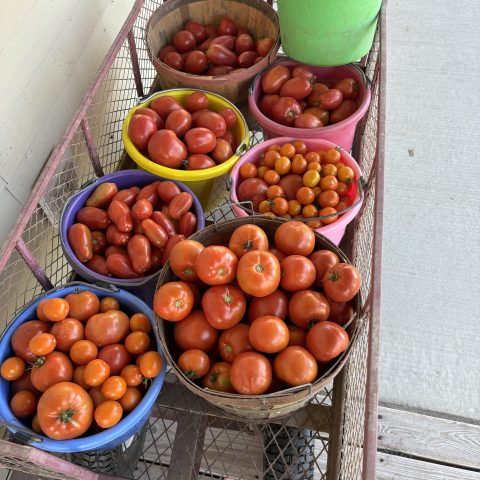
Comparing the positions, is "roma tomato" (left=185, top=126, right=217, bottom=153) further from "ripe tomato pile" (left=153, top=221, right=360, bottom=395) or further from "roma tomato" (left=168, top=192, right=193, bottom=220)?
"ripe tomato pile" (left=153, top=221, right=360, bottom=395)

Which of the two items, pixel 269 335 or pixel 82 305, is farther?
pixel 82 305

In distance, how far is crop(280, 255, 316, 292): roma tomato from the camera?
100 cm

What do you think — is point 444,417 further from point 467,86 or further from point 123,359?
point 467,86

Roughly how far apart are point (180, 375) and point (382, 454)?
36.2 inches

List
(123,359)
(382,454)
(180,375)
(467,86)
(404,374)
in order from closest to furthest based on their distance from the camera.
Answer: (180,375) → (123,359) → (382,454) → (404,374) → (467,86)

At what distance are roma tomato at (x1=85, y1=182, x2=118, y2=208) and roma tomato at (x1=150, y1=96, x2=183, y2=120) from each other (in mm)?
330

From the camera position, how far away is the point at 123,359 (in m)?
1.06

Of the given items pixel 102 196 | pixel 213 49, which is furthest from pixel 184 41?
pixel 102 196

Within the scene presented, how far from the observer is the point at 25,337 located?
1.06 m

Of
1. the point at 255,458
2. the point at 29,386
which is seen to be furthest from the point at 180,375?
the point at 255,458

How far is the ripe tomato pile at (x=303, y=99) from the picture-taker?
5.10ft

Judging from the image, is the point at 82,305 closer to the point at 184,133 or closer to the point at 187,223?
the point at 187,223

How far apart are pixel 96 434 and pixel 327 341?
0.53 m

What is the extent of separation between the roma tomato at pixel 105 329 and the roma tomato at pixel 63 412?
0.14 metres
